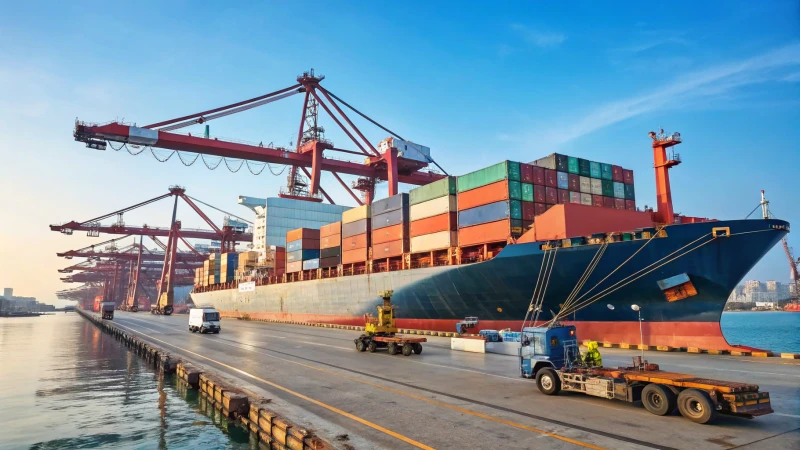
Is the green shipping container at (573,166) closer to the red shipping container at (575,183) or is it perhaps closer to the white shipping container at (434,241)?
the red shipping container at (575,183)

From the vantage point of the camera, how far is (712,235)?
21.1 m

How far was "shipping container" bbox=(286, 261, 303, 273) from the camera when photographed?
5291 centimetres

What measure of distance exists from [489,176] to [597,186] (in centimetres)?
831

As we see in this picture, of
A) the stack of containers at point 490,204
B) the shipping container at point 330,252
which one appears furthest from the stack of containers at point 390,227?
the shipping container at point 330,252

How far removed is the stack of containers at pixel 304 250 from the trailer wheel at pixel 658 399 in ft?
141

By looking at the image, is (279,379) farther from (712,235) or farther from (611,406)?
(712,235)

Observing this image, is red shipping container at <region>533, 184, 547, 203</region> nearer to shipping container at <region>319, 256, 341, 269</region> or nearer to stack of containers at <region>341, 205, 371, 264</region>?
stack of containers at <region>341, 205, 371, 264</region>

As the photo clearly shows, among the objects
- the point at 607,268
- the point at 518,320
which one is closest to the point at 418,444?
the point at 607,268

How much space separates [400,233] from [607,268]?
17317mm

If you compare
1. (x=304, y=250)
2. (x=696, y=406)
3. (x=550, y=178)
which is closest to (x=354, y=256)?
(x=304, y=250)

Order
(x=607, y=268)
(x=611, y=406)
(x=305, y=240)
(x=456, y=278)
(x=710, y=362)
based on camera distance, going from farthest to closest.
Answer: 1. (x=305, y=240)
2. (x=456, y=278)
3. (x=607, y=268)
4. (x=710, y=362)
5. (x=611, y=406)

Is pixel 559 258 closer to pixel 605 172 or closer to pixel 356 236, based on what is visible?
pixel 605 172

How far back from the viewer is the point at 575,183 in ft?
103

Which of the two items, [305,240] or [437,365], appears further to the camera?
[305,240]
